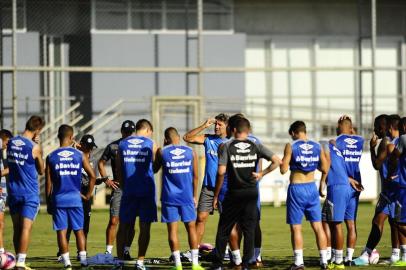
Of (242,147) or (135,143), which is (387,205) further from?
(135,143)

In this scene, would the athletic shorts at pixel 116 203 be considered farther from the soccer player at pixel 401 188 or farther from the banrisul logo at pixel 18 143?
the soccer player at pixel 401 188

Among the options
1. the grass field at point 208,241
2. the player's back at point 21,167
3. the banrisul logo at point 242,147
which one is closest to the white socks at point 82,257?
the grass field at point 208,241

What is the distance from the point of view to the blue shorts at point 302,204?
1483 cm

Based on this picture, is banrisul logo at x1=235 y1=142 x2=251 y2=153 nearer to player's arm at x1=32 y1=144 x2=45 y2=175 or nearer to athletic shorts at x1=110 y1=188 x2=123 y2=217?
player's arm at x1=32 y1=144 x2=45 y2=175

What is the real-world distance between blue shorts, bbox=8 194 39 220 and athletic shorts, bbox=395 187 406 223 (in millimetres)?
5085

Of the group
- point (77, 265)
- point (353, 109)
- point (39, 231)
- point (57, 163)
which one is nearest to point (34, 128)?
point (57, 163)

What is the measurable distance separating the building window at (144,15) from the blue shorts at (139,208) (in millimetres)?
17803

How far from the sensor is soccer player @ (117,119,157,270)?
15.0 m

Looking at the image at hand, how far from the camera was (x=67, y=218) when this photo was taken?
49.1 feet

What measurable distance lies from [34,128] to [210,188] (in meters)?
2.99

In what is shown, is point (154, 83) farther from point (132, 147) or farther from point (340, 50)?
point (132, 147)

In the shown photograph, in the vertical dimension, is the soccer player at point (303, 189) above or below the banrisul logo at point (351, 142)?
below

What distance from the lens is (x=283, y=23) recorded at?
35.1 m

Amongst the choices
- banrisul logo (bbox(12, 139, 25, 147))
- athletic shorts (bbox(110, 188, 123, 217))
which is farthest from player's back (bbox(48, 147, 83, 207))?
athletic shorts (bbox(110, 188, 123, 217))
